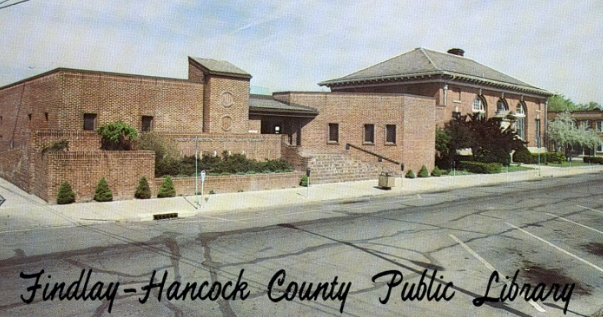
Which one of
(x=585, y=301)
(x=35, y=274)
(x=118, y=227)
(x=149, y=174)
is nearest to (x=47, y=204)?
(x=149, y=174)

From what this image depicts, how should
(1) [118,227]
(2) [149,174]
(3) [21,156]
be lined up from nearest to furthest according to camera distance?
(1) [118,227] < (2) [149,174] < (3) [21,156]

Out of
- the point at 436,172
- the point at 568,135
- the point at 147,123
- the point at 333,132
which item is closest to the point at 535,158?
the point at 568,135

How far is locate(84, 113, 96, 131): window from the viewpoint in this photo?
76.7 ft

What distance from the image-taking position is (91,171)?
18.8 meters

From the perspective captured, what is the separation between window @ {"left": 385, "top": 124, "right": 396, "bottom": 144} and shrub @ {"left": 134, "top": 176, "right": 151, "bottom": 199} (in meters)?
18.4

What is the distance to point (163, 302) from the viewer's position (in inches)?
300

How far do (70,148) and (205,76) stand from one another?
28.8 ft

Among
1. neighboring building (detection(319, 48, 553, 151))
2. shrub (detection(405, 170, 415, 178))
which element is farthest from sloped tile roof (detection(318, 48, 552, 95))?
shrub (detection(405, 170, 415, 178))

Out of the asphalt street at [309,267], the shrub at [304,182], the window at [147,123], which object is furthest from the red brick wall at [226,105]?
the asphalt street at [309,267]

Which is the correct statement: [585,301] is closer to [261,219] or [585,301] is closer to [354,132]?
[261,219]

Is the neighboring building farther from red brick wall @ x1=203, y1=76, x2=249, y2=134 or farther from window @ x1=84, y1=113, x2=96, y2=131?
window @ x1=84, y1=113, x2=96, y2=131

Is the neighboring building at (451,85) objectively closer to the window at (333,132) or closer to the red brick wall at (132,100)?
the window at (333,132)

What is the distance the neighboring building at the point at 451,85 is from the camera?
41.8m

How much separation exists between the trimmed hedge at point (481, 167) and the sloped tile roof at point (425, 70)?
27.9 ft
